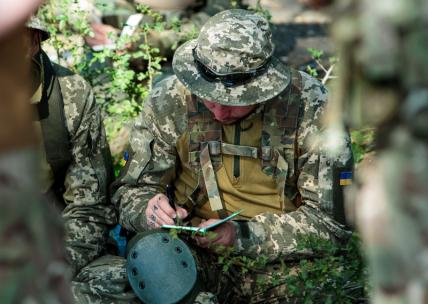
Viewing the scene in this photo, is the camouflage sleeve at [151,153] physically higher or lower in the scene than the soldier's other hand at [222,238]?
higher

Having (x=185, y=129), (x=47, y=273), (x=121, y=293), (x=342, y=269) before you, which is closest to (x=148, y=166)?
(x=185, y=129)

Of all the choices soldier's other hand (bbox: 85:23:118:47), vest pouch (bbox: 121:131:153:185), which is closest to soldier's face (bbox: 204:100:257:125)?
vest pouch (bbox: 121:131:153:185)

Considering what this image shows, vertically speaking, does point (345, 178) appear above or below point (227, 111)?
below

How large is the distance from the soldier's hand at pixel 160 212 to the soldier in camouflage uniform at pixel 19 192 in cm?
207

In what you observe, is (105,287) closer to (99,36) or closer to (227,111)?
(227,111)

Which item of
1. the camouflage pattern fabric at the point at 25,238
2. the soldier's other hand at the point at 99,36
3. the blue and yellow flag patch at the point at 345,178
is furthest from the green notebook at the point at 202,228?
the soldier's other hand at the point at 99,36

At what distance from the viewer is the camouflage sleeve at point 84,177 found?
14.4ft

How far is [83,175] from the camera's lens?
4.44 meters

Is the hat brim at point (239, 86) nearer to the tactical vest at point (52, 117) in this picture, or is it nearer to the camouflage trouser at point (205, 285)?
the tactical vest at point (52, 117)

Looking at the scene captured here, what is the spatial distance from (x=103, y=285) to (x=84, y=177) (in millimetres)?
569

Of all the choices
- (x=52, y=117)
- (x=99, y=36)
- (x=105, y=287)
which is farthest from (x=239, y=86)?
(x=99, y=36)

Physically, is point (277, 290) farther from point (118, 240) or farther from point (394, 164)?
point (394, 164)

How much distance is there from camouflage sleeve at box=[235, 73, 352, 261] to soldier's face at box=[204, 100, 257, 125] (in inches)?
11.5

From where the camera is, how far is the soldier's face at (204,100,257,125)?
4.05m
